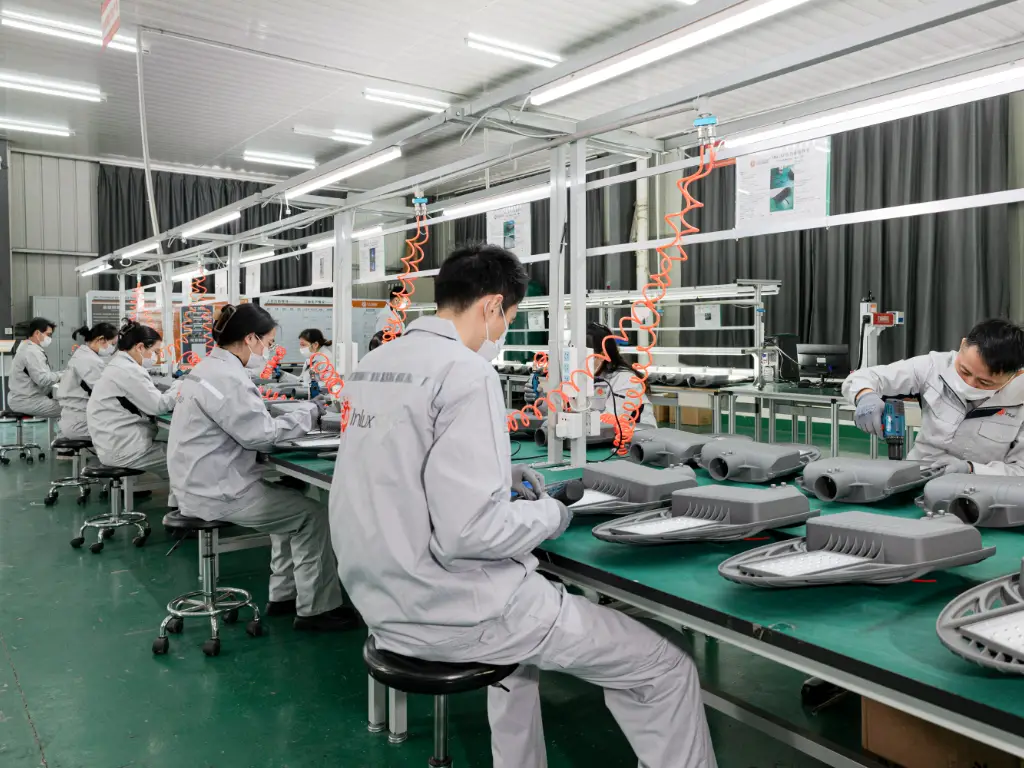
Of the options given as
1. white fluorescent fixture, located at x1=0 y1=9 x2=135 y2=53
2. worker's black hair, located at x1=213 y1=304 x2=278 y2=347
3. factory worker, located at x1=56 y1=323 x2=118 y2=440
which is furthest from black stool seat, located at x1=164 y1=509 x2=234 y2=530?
white fluorescent fixture, located at x1=0 y1=9 x2=135 y2=53

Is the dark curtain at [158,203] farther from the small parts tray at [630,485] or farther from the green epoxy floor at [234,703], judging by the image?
the small parts tray at [630,485]

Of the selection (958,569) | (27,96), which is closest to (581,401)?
(958,569)

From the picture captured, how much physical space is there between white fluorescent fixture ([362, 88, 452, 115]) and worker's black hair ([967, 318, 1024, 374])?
6924 mm

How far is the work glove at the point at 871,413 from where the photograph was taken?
2.52m

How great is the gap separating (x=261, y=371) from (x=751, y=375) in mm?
4465

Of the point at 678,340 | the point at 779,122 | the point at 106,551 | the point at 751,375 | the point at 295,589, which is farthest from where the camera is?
the point at 678,340

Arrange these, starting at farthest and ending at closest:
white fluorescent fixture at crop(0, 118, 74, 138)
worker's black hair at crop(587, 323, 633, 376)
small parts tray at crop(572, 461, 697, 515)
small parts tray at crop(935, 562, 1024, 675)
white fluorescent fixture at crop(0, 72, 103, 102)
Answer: white fluorescent fixture at crop(0, 118, 74, 138), white fluorescent fixture at crop(0, 72, 103, 102), worker's black hair at crop(587, 323, 633, 376), small parts tray at crop(572, 461, 697, 515), small parts tray at crop(935, 562, 1024, 675)

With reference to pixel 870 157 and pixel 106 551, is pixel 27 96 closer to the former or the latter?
pixel 106 551

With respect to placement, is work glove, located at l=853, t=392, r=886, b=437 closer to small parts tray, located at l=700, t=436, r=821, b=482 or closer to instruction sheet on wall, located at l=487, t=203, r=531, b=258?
small parts tray, located at l=700, t=436, r=821, b=482

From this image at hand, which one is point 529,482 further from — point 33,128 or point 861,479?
point 33,128

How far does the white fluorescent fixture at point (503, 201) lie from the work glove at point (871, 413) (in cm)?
154

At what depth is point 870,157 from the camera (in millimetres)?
→ 7949

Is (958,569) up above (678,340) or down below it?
below

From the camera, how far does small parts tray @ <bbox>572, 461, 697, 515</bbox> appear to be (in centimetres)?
187
